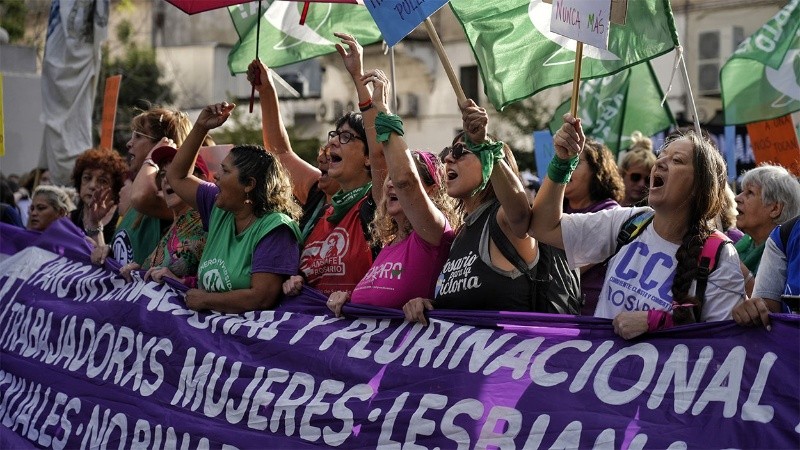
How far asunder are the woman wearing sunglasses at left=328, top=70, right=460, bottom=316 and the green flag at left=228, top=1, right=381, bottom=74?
107 inches

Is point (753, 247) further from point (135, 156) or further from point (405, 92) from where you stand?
point (405, 92)

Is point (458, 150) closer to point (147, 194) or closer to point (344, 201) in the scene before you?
point (344, 201)

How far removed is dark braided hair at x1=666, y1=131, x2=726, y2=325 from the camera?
12.9ft

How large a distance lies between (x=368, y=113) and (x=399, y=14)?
508 mm

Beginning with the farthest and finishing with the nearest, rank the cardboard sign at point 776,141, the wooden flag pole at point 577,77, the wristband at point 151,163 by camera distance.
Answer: the cardboard sign at point 776,141
the wristband at point 151,163
the wooden flag pole at point 577,77

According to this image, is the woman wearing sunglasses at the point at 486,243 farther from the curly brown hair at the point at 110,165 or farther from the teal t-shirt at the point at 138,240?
the curly brown hair at the point at 110,165

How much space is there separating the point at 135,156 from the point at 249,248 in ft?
5.93

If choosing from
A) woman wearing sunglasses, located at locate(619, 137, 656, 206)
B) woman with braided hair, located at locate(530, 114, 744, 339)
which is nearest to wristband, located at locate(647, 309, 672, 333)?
woman with braided hair, located at locate(530, 114, 744, 339)

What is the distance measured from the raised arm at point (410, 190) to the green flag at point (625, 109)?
4895mm

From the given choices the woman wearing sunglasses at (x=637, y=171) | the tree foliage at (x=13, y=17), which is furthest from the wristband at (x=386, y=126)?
the tree foliage at (x=13, y=17)

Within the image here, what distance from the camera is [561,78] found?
554cm

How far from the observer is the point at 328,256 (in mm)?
5352

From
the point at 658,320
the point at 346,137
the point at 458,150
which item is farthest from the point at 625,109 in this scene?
the point at 658,320

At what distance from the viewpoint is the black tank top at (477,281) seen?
4.45 m
